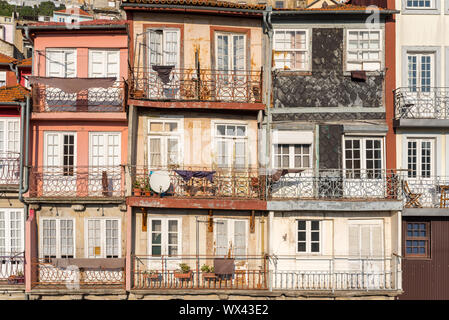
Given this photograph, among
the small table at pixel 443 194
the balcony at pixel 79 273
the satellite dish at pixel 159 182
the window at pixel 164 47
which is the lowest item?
the balcony at pixel 79 273

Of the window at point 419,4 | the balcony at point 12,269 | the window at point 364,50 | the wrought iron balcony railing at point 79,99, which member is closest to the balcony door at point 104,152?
the wrought iron balcony railing at point 79,99

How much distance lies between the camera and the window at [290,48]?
18031 mm

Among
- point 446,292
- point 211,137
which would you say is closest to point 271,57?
point 211,137

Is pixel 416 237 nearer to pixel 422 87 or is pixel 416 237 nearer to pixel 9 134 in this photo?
pixel 422 87

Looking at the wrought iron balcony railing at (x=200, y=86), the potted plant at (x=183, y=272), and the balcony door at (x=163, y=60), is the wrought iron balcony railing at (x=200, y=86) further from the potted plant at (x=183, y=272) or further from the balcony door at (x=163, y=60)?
the potted plant at (x=183, y=272)

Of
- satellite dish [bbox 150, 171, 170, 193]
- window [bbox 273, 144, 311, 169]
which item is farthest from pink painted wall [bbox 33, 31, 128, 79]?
window [bbox 273, 144, 311, 169]

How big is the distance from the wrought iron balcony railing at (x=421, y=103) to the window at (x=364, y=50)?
150 centimetres

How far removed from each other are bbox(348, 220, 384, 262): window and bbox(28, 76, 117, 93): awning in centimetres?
1101

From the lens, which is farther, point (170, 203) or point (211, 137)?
point (211, 137)

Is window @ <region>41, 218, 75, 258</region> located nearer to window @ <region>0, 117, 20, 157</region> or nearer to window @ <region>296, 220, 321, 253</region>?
window @ <region>0, 117, 20, 157</region>

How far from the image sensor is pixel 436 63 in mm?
18109

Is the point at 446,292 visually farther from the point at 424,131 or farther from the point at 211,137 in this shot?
the point at 211,137

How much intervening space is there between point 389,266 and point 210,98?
9692mm

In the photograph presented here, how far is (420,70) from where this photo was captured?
717 inches
